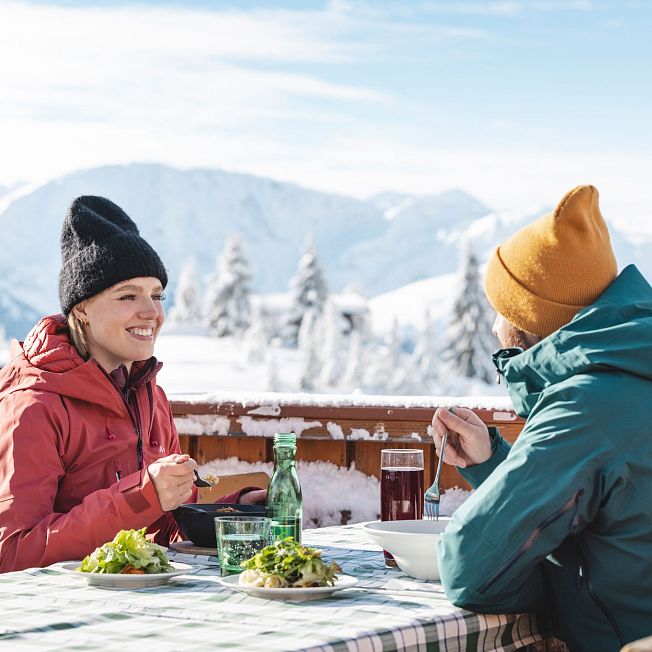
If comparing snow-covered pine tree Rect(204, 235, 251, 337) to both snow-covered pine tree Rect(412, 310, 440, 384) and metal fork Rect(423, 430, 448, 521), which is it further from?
metal fork Rect(423, 430, 448, 521)

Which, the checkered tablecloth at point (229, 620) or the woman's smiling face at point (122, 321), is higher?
the woman's smiling face at point (122, 321)

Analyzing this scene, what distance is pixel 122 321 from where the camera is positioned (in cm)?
356

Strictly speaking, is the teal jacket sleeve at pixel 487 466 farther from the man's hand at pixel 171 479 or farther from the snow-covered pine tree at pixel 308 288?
the snow-covered pine tree at pixel 308 288

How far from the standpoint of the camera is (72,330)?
12.0ft

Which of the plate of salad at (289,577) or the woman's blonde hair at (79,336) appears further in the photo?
the woman's blonde hair at (79,336)

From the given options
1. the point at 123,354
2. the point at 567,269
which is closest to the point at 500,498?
the point at 567,269

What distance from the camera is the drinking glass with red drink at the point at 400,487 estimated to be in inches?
118

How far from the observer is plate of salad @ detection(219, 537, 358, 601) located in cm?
240

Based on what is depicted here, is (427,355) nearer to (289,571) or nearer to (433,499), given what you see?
(433,499)

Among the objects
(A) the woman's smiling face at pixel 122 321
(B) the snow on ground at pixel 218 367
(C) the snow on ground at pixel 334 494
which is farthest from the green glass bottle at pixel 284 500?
(B) the snow on ground at pixel 218 367

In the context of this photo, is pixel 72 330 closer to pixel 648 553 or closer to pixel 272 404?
pixel 272 404

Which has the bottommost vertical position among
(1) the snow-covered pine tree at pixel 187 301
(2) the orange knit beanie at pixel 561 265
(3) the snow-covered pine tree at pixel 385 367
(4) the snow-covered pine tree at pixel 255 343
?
(3) the snow-covered pine tree at pixel 385 367

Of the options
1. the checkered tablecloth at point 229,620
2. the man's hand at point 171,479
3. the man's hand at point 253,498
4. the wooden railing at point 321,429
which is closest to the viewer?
the checkered tablecloth at point 229,620

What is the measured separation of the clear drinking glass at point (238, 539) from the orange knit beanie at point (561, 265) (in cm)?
78
